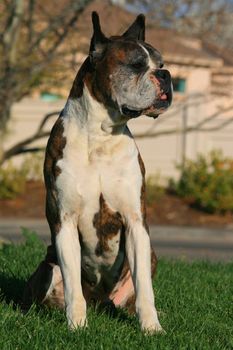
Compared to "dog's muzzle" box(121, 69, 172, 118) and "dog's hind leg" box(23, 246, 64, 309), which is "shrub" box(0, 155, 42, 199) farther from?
"dog's muzzle" box(121, 69, 172, 118)

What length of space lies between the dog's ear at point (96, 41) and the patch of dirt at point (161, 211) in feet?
44.0

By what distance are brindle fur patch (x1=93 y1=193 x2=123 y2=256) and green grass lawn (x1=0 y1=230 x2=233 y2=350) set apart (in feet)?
1.60

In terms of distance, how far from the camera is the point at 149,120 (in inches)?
896

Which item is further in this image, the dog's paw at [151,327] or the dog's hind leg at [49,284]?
the dog's hind leg at [49,284]

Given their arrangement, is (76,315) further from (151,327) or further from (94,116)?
(94,116)

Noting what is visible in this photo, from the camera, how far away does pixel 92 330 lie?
5203 mm

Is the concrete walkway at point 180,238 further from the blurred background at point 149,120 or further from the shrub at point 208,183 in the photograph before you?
the shrub at point 208,183

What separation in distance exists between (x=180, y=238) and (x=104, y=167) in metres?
11.4

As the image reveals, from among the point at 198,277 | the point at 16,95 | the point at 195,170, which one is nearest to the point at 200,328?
the point at 198,277

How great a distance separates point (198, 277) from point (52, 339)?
3.43m

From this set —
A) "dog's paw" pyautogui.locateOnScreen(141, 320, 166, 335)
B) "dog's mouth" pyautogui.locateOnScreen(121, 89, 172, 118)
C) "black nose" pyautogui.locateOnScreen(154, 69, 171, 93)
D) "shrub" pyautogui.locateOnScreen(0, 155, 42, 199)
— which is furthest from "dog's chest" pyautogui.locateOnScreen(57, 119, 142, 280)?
"shrub" pyautogui.locateOnScreen(0, 155, 42, 199)

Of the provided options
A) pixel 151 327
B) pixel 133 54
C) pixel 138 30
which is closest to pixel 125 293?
pixel 151 327

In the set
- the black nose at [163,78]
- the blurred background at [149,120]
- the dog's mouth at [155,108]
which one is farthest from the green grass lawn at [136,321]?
the blurred background at [149,120]

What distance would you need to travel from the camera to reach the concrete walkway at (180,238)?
14.3 meters
